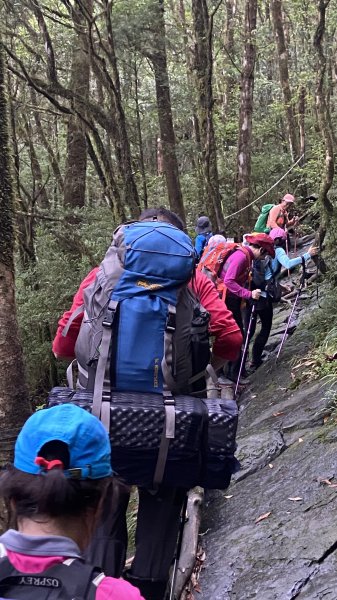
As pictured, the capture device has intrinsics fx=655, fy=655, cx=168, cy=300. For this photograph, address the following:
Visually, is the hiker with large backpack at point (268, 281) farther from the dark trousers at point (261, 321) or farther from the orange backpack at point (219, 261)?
the orange backpack at point (219, 261)

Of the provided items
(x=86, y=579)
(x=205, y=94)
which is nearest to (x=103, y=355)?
(x=86, y=579)

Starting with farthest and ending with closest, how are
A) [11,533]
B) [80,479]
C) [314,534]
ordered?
[314,534], [80,479], [11,533]

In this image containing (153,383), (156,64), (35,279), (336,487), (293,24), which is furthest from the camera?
(293,24)

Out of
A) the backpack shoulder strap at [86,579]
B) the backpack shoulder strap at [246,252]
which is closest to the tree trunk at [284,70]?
the backpack shoulder strap at [246,252]

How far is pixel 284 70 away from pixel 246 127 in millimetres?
6350

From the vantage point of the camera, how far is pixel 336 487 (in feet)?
15.1

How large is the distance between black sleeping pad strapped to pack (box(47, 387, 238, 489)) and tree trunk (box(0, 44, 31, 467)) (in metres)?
0.72

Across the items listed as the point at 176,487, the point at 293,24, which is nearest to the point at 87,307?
the point at 176,487

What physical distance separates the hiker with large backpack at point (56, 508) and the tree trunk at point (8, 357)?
6.50 feet

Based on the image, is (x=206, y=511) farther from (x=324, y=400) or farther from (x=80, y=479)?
(x=80, y=479)

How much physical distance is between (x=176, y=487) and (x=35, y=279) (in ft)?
28.8

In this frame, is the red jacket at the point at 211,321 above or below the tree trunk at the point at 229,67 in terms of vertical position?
below

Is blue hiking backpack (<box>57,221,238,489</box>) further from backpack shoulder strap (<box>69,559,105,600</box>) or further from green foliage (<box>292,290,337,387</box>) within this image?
green foliage (<box>292,290,337,387</box>)

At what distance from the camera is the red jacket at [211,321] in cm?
377
